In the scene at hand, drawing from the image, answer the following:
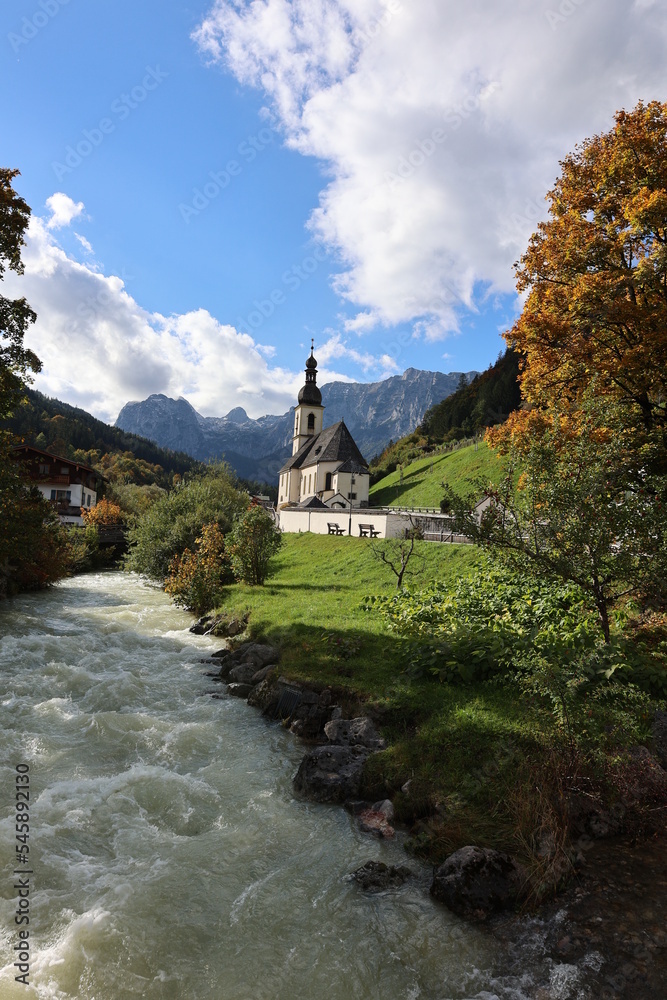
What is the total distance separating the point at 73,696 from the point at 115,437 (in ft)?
535

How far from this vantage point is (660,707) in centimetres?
903

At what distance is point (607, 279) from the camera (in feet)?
44.5

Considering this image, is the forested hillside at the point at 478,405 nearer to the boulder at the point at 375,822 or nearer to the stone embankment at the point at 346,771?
the stone embankment at the point at 346,771

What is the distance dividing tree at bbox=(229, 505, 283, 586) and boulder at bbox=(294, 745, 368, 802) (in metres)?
16.9

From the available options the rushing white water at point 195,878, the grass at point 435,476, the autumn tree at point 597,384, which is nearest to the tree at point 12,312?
the rushing white water at point 195,878

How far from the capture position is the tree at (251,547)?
26.2m

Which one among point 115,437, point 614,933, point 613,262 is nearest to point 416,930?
point 614,933

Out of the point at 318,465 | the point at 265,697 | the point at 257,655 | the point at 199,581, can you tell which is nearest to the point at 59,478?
the point at 318,465

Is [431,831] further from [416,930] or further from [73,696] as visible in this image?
[73,696]

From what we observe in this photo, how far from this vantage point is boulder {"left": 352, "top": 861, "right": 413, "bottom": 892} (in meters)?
6.90

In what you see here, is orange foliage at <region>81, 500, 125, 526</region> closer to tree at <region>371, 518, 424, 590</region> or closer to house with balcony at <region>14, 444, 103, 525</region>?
house with balcony at <region>14, 444, 103, 525</region>

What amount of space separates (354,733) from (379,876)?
3.53 metres

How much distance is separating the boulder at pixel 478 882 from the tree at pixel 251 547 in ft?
66.5

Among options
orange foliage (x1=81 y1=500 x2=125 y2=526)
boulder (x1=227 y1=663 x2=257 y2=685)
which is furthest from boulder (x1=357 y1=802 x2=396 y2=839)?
orange foliage (x1=81 y1=500 x2=125 y2=526)
